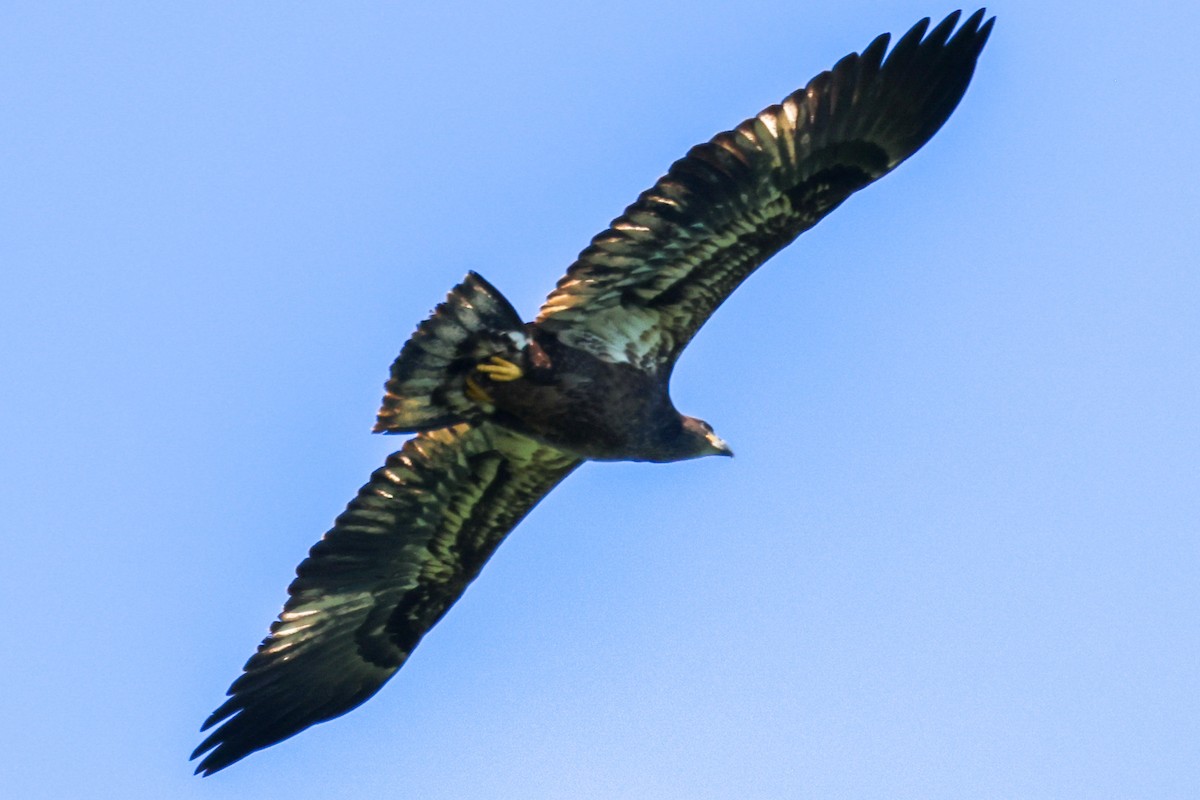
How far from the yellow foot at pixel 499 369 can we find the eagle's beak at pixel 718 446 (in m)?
1.24

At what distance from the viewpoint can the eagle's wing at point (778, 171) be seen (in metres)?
11.0

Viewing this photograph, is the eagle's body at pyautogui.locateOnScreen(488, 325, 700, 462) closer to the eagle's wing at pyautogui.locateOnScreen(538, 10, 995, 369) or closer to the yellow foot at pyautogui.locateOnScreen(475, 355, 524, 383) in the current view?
the yellow foot at pyautogui.locateOnScreen(475, 355, 524, 383)

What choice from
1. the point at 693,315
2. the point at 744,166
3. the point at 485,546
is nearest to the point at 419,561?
the point at 485,546

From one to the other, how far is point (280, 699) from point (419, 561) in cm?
113

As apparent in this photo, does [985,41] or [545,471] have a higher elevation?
[985,41]

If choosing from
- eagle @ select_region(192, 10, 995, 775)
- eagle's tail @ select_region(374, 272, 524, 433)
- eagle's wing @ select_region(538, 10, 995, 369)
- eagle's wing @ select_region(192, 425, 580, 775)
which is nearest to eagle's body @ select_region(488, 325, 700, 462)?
eagle @ select_region(192, 10, 995, 775)

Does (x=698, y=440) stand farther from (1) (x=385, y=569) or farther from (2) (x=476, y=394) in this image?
(1) (x=385, y=569)

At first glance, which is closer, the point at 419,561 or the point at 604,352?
the point at 604,352

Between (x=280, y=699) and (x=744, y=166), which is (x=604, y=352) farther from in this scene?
(x=280, y=699)

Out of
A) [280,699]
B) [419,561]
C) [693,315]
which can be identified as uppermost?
[693,315]

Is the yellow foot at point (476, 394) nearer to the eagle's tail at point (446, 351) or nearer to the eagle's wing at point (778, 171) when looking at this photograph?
the eagle's tail at point (446, 351)

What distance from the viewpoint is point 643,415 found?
11617 millimetres

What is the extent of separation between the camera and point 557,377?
11578 mm

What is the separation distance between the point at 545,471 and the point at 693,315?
4.84 ft
